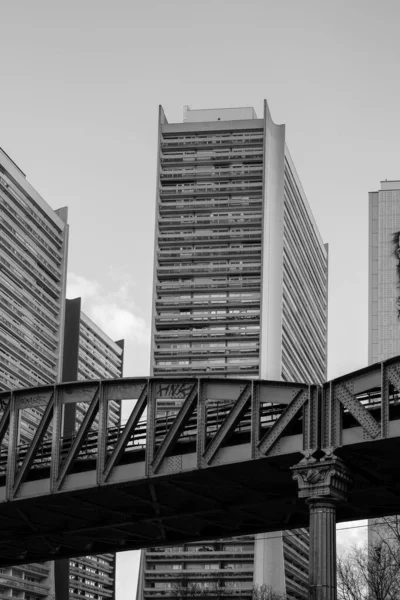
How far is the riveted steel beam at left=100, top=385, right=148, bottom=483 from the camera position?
50688 mm

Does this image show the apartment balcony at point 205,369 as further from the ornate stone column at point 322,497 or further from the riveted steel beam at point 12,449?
the ornate stone column at point 322,497

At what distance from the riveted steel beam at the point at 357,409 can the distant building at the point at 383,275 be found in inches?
5010

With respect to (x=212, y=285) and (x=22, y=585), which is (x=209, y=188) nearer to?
(x=212, y=285)

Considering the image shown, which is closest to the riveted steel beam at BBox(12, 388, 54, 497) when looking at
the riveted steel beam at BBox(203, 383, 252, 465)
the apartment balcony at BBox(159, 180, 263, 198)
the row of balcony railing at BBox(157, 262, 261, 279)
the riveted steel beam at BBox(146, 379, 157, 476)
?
the riveted steel beam at BBox(146, 379, 157, 476)

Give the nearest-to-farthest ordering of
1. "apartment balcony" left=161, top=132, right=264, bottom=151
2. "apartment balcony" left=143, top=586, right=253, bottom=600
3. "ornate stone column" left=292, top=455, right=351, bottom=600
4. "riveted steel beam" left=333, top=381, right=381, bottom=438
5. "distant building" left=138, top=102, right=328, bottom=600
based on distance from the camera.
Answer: "ornate stone column" left=292, top=455, right=351, bottom=600
"riveted steel beam" left=333, top=381, right=381, bottom=438
"apartment balcony" left=143, top=586, right=253, bottom=600
"distant building" left=138, top=102, right=328, bottom=600
"apartment balcony" left=161, top=132, right=264, bottom=151

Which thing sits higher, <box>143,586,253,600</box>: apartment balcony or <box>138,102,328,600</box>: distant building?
<box>138,102,328,600</box>: distant building

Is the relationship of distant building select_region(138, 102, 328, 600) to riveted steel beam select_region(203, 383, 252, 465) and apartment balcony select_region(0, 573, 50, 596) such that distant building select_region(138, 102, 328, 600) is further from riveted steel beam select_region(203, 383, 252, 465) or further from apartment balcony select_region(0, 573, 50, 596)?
riveted steel beam select_region(203, 383, 252, 465)

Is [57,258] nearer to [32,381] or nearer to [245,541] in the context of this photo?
[32,381]

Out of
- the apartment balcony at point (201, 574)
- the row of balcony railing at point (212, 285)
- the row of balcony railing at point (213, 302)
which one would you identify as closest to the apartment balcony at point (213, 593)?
the apartment balcony at point (201, 574)

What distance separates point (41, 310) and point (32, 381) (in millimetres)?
10968

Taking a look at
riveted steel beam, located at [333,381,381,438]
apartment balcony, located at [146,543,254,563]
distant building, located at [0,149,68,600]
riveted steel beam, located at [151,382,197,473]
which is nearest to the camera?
riveted steel beam, located at [333,381,381,438]

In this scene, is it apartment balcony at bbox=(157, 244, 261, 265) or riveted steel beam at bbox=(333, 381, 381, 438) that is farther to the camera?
apartment balcony at bbox=(157, 244, 261, 265)

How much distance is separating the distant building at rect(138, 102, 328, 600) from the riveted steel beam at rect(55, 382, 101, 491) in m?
105

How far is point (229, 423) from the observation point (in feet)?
160
